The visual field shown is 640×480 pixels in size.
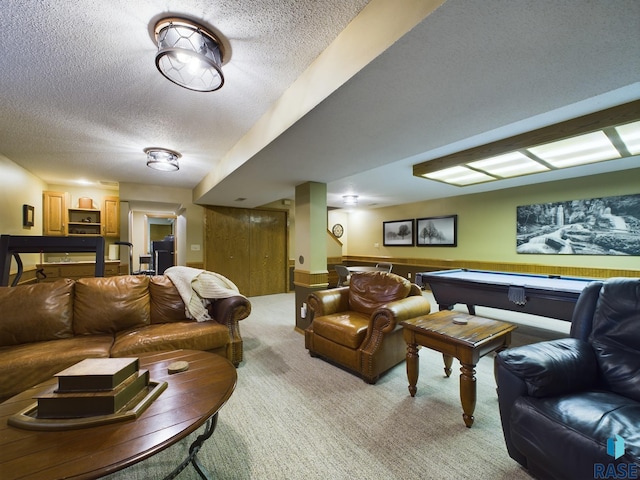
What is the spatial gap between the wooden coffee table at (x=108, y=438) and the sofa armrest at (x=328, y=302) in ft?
5.17

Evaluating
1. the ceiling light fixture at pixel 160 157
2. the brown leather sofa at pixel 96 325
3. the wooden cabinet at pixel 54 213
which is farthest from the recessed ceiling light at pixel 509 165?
the wooden cabinet at pixel 54 213

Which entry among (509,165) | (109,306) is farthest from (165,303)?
(509,165)

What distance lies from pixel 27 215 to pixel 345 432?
5.39 meters

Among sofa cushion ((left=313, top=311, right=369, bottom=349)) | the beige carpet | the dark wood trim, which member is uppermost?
the dark wood trim

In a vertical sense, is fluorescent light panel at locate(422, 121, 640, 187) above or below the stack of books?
above

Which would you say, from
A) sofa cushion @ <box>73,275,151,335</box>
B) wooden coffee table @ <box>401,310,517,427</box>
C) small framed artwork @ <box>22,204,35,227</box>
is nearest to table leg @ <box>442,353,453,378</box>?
wooden coffee table @ <box>401,310,517,427</box>

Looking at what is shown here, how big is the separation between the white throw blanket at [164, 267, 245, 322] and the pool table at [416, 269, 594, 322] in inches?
111

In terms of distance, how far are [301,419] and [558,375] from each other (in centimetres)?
156

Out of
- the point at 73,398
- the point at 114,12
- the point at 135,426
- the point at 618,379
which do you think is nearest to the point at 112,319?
the point at 73,398

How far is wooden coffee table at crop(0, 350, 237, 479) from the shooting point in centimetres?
81

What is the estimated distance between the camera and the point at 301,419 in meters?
1.84

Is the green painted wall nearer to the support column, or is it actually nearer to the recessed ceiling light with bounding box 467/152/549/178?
the recessed ceiling light with bounding box 467/152/549/178

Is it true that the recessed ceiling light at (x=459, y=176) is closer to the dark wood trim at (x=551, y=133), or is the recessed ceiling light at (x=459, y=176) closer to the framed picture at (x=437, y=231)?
the dark wood trim at (x=551, y=133)

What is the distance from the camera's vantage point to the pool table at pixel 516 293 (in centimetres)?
270
